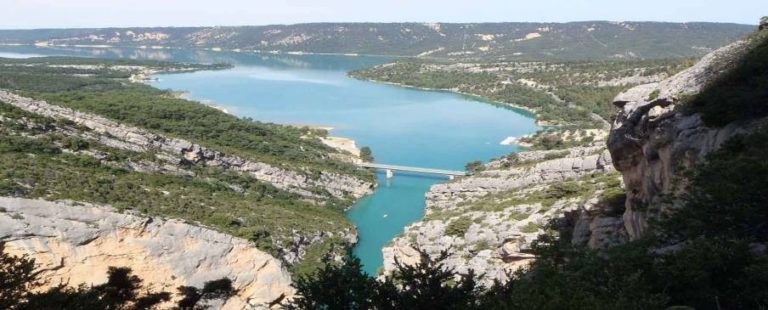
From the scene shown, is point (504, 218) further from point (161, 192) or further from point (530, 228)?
point (161, 192)

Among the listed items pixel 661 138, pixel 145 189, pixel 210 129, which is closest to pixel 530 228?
pixel 661 138

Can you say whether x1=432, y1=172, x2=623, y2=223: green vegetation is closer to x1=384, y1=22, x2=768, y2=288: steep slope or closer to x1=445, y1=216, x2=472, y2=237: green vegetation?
x1=384, y1=22, x2=768, y2=288: steep slope

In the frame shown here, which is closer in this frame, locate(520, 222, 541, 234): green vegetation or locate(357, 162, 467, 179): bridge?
locate(520, 222, 541, 234): green vegetation

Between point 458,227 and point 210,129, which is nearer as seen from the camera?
point 458,227

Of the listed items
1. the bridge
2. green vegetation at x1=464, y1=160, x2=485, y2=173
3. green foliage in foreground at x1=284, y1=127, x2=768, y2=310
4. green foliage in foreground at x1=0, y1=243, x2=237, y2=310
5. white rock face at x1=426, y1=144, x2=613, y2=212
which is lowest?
the bridge

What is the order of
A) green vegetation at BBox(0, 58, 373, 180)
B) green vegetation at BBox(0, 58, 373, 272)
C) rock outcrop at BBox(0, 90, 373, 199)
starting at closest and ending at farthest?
green vegetation at BBox(0, 58, 373, 272) → rock outcrop at BBox(0, 90, 373, 199) → green vegetation at BBox(0, 58, 373, 180)

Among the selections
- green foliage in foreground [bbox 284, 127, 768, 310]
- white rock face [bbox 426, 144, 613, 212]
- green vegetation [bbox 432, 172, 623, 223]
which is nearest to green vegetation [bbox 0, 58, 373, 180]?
white rock face [bbox 426, 144, 613, 212]
